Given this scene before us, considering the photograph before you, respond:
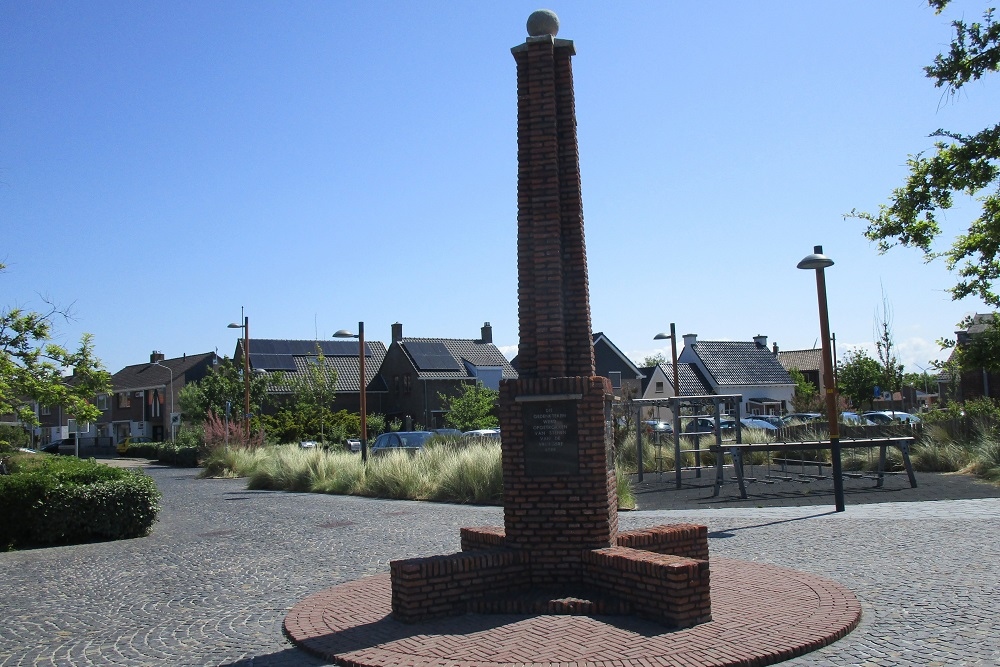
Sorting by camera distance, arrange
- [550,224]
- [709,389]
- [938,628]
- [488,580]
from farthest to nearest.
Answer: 1. [709,389]
2. [550,224]
3. [488,580]
4. [938,628]

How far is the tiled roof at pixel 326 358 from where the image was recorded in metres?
57.9

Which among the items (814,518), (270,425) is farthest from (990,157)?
(270,425)

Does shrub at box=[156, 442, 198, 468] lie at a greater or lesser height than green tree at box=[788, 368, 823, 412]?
lesser

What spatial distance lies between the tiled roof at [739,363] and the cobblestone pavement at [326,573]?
49.2 meters

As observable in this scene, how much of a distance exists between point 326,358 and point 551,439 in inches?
2155

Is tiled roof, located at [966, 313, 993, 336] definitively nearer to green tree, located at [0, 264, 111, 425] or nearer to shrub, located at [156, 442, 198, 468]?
green tree, located at [0, 264, 111, 425]

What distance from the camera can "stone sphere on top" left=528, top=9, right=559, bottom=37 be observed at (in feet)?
29.5

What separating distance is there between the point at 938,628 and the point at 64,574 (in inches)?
393

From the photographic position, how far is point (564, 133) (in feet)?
29.5

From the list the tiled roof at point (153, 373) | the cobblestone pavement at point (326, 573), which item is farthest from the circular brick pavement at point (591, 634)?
the tiled roof at point (153, 373)

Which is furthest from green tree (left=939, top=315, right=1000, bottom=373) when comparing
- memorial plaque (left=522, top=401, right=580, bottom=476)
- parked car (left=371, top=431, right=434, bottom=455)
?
parked car (left=371, top=431, right=434, bottom=455)

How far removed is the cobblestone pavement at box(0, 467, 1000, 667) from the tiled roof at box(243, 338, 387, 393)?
4162 cm

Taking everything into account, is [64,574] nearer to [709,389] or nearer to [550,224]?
[550,224]

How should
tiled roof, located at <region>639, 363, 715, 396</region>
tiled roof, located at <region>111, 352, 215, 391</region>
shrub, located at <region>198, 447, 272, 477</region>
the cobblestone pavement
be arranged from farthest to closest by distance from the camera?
tiled roof, located at <region>111, 352, 215, 391</region> → tiled roof, located at <region>639, 363, 715, 396</region> → shrub, located at <region>198, 447, 272, 477</region> → the cobblestone pavement
